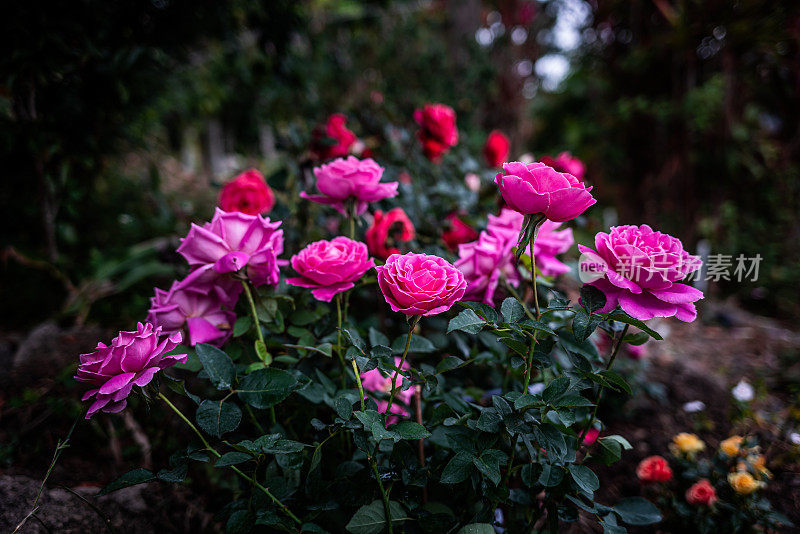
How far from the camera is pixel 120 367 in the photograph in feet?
1.87

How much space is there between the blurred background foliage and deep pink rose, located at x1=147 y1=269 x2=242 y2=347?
0.43m

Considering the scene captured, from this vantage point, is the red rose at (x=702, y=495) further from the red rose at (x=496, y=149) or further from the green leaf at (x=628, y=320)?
the red rose at (x=496, y=149)

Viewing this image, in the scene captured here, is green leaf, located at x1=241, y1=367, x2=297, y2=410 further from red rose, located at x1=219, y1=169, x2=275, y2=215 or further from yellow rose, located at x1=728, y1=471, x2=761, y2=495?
yellow rose, located at x1=728, y1=471, x2=761, y2=495

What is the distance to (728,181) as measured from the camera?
305 centimetres

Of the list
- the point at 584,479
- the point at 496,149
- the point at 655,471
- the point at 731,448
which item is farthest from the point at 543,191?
the point at 496,149

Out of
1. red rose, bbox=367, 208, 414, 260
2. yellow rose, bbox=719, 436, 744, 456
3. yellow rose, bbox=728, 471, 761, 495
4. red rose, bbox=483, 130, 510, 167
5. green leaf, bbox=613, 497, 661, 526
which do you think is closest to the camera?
green leaf, bbox=613, 497, 661, 526

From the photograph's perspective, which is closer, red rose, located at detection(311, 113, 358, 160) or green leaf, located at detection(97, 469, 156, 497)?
green leaf, located at detection(97, 469, 156, 497)

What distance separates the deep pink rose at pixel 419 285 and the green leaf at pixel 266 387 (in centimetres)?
22

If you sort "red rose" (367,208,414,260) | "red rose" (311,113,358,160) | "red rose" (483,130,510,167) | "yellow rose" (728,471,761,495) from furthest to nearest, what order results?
"red rose" (483,130,510,167) → "red rose" (311,113,358,160) → "yellow rose" (728,471,761,495) → "red rose" (367,208,414,260)

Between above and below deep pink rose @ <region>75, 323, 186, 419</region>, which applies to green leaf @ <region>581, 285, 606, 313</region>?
above

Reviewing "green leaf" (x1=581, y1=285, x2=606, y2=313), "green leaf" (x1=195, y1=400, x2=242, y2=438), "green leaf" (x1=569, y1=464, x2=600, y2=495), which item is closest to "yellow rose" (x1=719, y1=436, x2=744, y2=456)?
"green leaf" (x1=569, y1=464, x2=600, y2=495)

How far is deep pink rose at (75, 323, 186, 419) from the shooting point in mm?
558

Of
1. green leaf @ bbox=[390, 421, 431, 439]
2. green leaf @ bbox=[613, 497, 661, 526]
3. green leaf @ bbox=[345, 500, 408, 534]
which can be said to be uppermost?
green leaf @ bbox=[390, 421, 431, 439]

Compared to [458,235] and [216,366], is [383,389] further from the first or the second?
[458,235]
